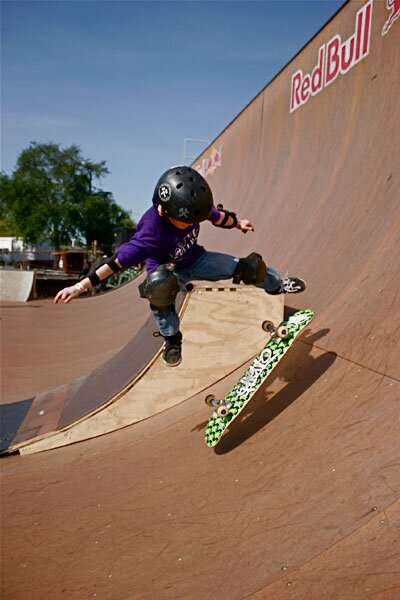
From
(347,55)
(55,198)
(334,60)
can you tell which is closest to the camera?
(347,55)

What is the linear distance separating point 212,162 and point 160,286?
49.8ft

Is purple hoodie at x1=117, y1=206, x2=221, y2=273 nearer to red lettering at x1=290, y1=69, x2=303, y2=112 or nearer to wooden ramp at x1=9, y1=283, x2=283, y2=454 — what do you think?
wooden ramp at x1=9, y1=283, x2=283, y2=454

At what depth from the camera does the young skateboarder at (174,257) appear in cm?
294

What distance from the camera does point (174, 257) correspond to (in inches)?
134

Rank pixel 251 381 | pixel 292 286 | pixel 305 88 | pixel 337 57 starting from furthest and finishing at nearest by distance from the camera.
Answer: pixel 305 88, pixel 337 57, pixel 292 286, pixel 251 381

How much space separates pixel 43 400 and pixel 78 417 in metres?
1.47

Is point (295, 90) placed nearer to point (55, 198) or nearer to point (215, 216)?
point (215, 216)

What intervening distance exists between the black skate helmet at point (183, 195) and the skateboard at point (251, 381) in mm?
1068

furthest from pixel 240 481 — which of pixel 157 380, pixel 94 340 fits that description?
pixel 94 340

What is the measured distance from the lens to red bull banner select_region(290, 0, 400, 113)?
5.76m

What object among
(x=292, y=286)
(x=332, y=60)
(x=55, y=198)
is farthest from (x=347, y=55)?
(x=55, y=198)

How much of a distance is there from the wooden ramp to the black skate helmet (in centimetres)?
144

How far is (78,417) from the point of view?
453cm

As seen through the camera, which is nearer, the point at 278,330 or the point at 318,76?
the point at 278,330
